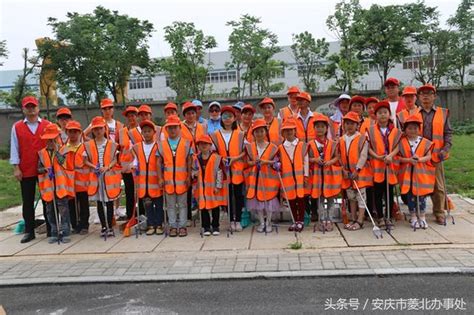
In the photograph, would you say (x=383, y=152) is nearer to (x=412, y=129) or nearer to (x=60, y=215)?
(x=412, y=129)

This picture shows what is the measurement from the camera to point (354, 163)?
6523 mm

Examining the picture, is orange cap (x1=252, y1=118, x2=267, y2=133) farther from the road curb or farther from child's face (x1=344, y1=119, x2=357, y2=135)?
the road curb

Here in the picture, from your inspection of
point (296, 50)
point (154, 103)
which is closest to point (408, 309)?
point (154, 103)

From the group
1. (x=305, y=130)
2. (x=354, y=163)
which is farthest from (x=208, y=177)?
(x=354, y=163)

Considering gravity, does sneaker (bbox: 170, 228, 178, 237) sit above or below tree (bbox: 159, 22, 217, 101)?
below

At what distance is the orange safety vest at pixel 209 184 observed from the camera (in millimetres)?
6602

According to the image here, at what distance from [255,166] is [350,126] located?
4.91ft

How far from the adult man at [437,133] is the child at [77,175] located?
513 centimetres

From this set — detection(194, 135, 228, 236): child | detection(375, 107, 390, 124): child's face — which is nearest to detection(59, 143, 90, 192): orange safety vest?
detection(194, 135, 228, 236): child

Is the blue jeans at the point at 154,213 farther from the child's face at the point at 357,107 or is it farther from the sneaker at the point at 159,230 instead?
the child's face at the point at 357,107

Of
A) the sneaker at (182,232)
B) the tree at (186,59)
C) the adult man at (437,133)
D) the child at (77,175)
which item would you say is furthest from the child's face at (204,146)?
the tree at (186,59)

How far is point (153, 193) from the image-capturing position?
265 inches

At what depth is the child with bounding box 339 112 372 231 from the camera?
6488 mm

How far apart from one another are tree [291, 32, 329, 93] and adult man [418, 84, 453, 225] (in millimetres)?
19431
